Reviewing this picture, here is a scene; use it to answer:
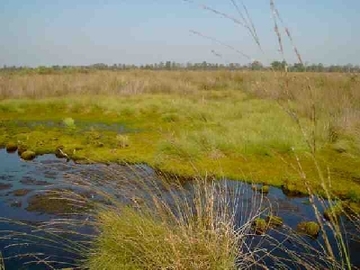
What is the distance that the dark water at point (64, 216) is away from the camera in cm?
442

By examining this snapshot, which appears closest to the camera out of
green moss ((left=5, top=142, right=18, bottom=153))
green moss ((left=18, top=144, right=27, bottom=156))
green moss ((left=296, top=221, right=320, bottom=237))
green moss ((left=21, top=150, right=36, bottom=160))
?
green moss ((left=296, top=221, right=320, bottom=237))

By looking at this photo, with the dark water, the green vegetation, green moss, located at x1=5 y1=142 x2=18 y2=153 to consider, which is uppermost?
the green vegetation

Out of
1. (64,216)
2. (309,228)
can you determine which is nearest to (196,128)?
(64,216)

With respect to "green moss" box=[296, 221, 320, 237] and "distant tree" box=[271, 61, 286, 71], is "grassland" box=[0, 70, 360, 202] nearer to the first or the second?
"distant tree" box=[271, 61, 286, 71]

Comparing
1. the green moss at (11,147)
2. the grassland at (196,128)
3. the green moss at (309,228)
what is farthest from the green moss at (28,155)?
the green moss at (309,228)

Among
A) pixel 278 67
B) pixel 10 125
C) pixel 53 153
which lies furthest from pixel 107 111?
pixel 278 67

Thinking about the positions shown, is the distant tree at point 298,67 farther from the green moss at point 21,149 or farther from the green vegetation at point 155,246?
the green moss at point 21,149

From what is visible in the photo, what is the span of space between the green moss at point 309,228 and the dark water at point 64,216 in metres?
0.13

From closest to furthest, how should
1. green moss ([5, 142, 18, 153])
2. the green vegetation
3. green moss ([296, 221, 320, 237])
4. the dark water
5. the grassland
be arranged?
the green vegetation, the dark water, green moss ([296, 221, 320, 237]), the grassland, green moss ([5, 142, 18, 153])

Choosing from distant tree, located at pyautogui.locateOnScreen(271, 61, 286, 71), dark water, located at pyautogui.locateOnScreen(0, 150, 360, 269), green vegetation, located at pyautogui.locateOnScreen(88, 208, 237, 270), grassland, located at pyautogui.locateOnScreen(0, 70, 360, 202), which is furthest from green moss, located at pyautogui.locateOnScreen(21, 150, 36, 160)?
distant tree, located at pyautogui.locateOnScreen(271, 61, 286, 71)

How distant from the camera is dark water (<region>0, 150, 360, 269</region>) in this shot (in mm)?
4422

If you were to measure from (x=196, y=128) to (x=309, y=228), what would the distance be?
8.25 meters

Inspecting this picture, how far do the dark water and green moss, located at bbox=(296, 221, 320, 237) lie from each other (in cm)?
13

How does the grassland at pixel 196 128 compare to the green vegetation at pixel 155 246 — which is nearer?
the green vegetation at pixel 155 246
